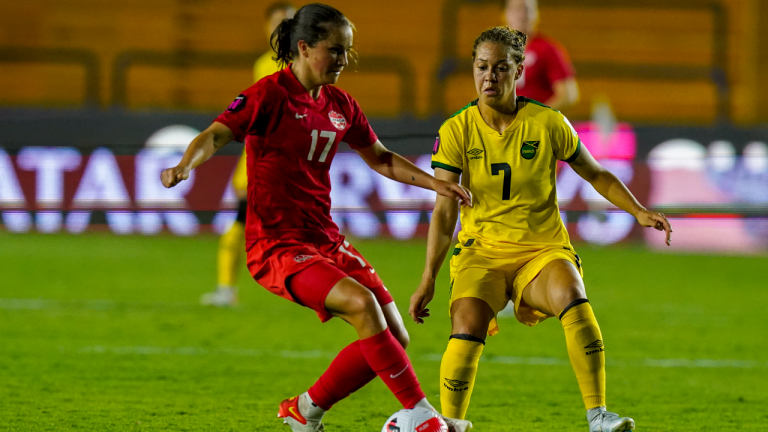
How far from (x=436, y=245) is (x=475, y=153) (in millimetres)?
441

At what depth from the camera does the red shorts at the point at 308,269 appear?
3947 millimetres

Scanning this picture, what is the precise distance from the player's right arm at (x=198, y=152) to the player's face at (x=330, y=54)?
45 centimetres

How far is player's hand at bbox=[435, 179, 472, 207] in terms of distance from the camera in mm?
3953

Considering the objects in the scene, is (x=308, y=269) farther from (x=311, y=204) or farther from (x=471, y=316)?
(x=471, y=316)

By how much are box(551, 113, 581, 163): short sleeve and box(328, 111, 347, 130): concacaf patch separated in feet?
2.87

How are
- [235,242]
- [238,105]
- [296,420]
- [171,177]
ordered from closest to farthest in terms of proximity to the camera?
[171,177]
[238,105]
[296,420]
[235,242]

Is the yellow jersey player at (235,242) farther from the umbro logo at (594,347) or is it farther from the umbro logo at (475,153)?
the umbro logo at (594,347)

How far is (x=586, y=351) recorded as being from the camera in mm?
3902

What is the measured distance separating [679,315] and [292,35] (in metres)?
5.10

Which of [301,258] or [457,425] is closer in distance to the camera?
[457,425]

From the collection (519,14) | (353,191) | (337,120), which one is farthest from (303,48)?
(353,191)

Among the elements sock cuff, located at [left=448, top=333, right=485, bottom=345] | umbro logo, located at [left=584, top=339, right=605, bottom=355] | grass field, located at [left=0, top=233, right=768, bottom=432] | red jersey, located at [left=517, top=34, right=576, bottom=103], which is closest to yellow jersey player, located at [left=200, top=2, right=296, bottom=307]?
grass field, located at [left=0, top=233, right=768, bottom=432]

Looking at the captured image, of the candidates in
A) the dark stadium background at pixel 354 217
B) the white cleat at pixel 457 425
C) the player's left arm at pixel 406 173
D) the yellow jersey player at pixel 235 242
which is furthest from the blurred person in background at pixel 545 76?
the white cleat at pixel 457 425

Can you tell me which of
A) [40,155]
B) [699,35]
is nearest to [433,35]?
[699,35]
